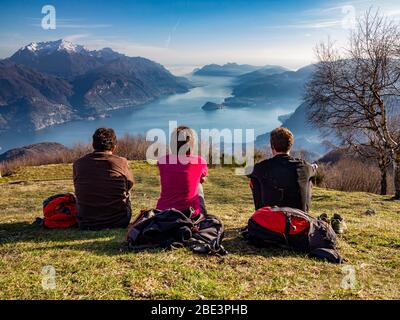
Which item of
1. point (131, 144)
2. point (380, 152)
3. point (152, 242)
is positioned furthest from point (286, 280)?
point (131, 144)

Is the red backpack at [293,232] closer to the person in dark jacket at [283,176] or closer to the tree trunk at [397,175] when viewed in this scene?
the person in dark jacket at [283,176]

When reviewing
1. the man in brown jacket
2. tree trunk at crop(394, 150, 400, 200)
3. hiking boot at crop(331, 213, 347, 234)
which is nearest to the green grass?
hiking boot at crop(331, 213, 347, 234)

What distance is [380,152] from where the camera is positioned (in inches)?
1137

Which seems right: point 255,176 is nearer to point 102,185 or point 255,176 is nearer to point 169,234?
point 169,234

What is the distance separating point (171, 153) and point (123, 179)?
1403 millimetres

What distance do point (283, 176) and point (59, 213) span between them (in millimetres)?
4817

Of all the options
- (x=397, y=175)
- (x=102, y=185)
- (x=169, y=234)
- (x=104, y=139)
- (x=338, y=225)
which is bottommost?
(x=397, y=175)

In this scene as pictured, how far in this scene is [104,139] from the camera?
25.8 ft

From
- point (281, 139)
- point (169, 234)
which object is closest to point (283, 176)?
point (281, 139)

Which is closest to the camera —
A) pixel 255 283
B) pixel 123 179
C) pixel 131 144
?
pixel 255 283

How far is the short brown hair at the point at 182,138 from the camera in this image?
7059 millimetres

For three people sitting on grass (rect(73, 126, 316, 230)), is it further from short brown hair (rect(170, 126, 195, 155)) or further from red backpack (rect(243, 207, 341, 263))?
red backpack (rect(243, 207, 341, 263))
